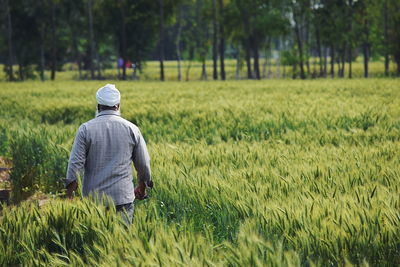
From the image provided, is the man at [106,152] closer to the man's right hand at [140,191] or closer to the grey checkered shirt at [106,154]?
the grey checkered shirt at [106,154]

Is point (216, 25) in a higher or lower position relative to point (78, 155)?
higher

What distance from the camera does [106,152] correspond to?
14.0 ft

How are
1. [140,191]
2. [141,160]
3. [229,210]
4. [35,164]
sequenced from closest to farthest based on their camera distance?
[229,210] < [141,160] < [140,191] < [35,164]

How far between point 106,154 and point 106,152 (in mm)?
18

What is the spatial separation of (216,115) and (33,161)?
501cm

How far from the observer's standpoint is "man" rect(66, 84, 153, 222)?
423cm

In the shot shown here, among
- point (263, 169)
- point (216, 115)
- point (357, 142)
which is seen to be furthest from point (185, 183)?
point (216, 115)

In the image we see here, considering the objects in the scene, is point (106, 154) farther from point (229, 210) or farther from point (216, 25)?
point (216, 25)

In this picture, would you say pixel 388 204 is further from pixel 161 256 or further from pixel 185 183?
pixel 185 183

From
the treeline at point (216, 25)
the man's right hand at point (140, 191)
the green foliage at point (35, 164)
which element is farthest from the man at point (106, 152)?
the treeline at point (216, 25)

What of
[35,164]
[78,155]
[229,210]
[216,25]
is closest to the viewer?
[229,210]

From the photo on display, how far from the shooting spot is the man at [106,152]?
4234 mm

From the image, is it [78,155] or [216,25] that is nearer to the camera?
[78,155]

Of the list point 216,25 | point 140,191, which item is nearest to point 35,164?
point 140,191
